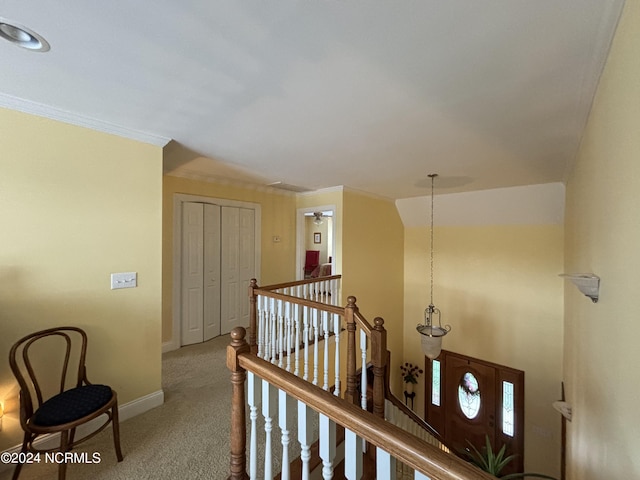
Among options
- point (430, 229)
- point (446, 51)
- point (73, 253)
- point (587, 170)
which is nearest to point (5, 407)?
point (73, 253)

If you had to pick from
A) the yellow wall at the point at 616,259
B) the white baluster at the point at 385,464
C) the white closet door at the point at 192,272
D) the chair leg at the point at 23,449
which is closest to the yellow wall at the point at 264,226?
the white closet door at the point at 192,272

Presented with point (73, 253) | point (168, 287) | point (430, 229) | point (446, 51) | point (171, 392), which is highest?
point (446, 51)

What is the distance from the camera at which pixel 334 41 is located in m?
1.22

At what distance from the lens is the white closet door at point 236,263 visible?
13.6 ft

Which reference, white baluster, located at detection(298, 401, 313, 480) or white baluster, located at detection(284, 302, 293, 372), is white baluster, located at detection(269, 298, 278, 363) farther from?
white baluster, located at detection(298, 401, 313, 480)

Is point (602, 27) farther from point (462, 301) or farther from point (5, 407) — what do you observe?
point (462, 301)

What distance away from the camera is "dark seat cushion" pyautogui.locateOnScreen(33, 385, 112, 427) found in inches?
58.5

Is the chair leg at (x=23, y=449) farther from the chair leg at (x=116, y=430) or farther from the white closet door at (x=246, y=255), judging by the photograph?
the white closet door at (x=246, y=255)

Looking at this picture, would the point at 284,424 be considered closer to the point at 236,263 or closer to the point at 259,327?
the point at 259,327

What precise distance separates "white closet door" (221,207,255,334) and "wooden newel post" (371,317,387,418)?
282cm

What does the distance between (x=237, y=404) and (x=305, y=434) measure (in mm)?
374

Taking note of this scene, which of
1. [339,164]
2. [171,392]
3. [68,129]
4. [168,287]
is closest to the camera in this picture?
[68,129]

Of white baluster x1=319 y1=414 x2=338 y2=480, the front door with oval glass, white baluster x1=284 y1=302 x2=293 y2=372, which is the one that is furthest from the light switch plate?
the front door with oval glass

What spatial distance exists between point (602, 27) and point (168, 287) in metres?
4.27
